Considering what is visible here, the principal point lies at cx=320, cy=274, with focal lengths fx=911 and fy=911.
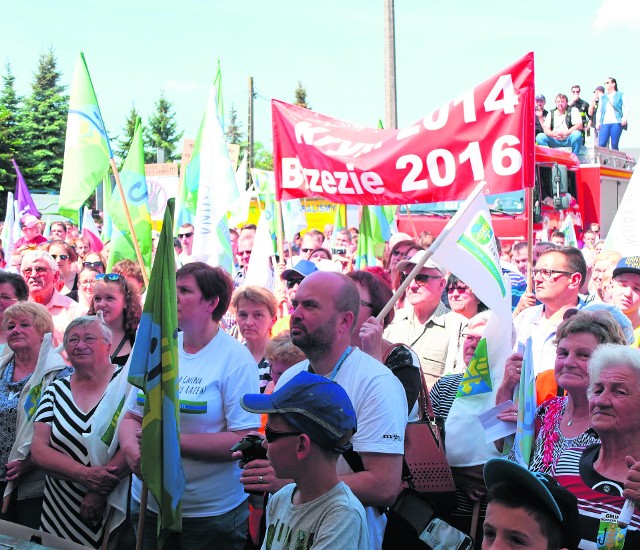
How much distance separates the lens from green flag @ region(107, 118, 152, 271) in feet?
28.6

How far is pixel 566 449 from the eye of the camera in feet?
11.3

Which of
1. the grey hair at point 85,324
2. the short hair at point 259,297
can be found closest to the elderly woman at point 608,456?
the grey hair at point 85,324

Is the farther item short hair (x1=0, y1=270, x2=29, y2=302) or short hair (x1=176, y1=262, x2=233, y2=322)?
short hair (x1=0, y1=270, x2=29, y2=302)

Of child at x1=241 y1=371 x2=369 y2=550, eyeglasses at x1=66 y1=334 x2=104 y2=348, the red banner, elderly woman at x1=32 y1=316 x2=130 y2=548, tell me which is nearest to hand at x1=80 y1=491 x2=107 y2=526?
elderly woman at x1=32 y1=316 x2=130 y2=548

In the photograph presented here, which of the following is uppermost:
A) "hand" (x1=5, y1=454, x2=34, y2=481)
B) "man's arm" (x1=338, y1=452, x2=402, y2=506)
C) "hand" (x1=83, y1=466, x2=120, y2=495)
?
"man's arm" (x1=338, y1=452, x2=402, y2=506)

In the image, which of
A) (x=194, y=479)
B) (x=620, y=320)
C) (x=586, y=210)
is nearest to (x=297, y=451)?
(x=194, y=479)

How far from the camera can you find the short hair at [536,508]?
230 cm

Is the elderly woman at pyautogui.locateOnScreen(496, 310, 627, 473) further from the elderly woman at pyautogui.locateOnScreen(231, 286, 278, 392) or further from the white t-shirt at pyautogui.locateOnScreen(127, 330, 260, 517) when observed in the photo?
the elderly woman at pyautogui.locateOnScreen(231, 286, 278, 392)

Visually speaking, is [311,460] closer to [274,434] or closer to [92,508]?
[274,434]

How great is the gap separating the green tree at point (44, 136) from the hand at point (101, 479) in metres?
42.2

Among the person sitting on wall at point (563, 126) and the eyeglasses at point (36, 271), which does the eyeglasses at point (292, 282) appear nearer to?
the eyeglasses at point (36, 271)

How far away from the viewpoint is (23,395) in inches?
197

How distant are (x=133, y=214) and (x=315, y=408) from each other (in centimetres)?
673

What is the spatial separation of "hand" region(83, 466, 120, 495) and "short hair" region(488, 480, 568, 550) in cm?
247
